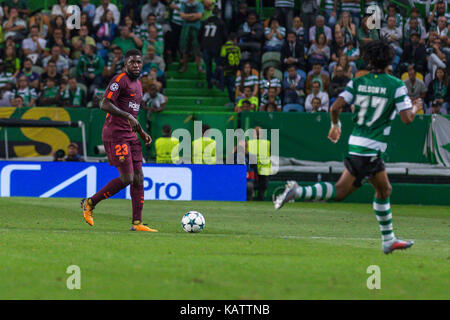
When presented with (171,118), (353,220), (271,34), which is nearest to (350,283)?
(353,220)

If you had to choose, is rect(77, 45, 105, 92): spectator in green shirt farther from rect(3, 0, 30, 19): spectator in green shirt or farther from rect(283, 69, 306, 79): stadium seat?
rect(283, 69, 306, 79): stadium seat

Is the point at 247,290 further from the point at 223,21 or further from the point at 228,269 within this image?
the point at 223,21

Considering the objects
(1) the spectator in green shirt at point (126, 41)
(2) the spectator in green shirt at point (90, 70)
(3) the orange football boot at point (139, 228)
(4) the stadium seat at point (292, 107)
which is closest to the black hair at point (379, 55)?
(3) the orange football boot at point (139, 228)

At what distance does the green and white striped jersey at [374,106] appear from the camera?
883 centimetres

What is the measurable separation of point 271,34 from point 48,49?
6.32m

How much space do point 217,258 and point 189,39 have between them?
1643cm

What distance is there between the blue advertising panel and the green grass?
452cm

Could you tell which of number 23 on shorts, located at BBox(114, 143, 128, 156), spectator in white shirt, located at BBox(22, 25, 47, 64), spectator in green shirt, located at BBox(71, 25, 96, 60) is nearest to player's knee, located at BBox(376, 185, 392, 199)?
number 23 on shorts, located at BBox(114, 143, 128, 156)

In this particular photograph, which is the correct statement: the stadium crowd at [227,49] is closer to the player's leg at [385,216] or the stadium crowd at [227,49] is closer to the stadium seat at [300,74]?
the stadium seat at [300,74]

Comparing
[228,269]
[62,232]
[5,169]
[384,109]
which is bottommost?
[5,169]

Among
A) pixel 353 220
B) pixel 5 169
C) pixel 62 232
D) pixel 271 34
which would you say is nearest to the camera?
pixel 62 232

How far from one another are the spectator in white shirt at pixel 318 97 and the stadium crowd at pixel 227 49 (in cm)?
3

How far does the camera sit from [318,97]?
70.4 feet

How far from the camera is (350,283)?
6.88 metres
